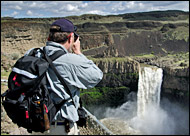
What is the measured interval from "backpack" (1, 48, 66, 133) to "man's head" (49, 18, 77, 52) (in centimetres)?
30

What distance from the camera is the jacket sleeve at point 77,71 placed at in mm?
2275

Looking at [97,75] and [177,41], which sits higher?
[97,75]

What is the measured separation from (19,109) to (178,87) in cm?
2560

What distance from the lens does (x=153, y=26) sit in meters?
49.9

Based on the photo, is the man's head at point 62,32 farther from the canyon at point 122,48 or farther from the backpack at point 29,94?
the canyon at point 122,48

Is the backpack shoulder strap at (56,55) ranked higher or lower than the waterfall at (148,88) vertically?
higher

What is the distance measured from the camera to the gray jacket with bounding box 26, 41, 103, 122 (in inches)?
89.7

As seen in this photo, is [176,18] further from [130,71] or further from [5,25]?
[5,25]

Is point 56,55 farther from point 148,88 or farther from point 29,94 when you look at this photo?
point 148,88

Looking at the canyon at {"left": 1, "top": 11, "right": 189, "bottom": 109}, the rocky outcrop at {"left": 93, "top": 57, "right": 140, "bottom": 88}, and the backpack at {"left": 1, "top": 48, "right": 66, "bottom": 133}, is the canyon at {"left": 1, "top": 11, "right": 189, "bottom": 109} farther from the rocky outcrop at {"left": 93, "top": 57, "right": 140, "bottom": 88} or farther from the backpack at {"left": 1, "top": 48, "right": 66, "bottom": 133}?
the backpack at {"left": 1, "top": 48, "right": 66, "bottom": 133}

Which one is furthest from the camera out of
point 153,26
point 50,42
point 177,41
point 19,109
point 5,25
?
point 153,26

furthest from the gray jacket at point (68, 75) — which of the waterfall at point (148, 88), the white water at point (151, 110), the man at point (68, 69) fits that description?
the waterfall at point (148, 88)

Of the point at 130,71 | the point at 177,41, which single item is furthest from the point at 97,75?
the point at 177,41

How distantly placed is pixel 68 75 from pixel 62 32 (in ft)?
1.56
